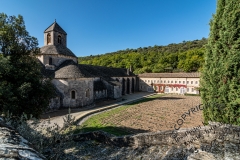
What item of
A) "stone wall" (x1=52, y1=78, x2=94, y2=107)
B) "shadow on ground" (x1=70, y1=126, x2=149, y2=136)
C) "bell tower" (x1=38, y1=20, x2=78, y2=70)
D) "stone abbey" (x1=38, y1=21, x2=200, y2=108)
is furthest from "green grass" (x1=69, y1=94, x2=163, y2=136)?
"bell tower" (x1=38, y1=20, x2=78, y2=70)

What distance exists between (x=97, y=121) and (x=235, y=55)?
13.1m

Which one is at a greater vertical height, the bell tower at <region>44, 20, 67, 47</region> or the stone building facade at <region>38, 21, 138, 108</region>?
the bell tower at <region>44, 20, 67, 47</region>

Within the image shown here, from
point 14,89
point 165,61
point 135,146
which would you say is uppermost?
point 165,61

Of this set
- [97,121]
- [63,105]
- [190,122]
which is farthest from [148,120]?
[63,105]

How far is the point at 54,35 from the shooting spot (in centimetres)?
2519

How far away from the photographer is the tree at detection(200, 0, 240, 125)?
6257 mm

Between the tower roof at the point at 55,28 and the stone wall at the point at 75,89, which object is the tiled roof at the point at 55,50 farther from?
the stone wall at the point at 75,89

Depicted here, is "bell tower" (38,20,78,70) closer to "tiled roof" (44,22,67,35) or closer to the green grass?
"tiled roof" (44,22,67,35)

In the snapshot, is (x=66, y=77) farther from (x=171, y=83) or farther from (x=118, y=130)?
(x=171, y=83)

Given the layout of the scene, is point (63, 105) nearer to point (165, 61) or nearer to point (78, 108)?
point (78, 108)

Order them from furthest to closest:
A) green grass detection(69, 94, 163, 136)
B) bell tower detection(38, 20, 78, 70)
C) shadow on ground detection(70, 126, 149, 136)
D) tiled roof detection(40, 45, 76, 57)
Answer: tiled roof detection(40, 45, 76, 57), bell tower detection(38, 20, 78, 70), green grass detection(69, 94, 163, 136), shadow on ground detection(70, 126, 149, 136)

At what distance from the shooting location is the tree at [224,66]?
20.5 feet

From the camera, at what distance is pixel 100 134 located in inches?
390

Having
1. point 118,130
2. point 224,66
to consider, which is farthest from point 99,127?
point 224,66
